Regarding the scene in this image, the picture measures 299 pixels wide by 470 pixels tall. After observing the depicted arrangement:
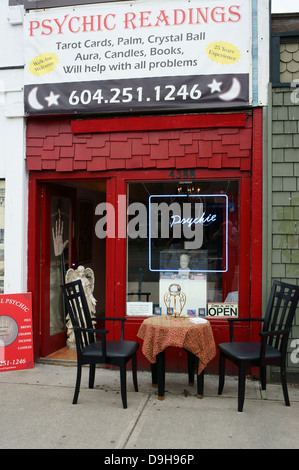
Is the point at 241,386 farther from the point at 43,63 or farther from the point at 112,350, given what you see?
the point at 43,63

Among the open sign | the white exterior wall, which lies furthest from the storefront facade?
the white exterior wall

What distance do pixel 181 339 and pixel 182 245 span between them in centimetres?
151

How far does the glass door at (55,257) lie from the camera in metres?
5.89

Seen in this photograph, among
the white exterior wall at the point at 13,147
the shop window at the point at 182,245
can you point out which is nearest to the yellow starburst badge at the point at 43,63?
the white exterior wall at the point at 13,147

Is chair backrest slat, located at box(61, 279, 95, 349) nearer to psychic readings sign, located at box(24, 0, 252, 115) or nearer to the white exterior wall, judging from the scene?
the white exterior wall

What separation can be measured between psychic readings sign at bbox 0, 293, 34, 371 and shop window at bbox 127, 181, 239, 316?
49.7 inches

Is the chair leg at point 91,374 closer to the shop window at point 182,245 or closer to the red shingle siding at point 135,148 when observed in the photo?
the shop window at point 182,245

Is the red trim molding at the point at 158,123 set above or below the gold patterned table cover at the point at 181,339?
above

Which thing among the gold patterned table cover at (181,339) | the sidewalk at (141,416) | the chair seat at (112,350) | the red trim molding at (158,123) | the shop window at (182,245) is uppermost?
the red trim molding at (158,123)

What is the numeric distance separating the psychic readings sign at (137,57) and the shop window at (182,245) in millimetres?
1025

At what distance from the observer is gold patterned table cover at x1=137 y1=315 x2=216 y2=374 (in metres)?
4.27

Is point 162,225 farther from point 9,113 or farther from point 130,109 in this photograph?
point 9,113

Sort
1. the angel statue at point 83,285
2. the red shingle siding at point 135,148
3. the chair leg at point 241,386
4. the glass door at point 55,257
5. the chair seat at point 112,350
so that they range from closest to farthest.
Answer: the chair leg at point 241,386, the chair seat at point 112,350, the red shingle siding at point 135,148, the glass door at point 55,257, the angel statue at point 83,285

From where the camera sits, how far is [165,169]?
17.6 ft
